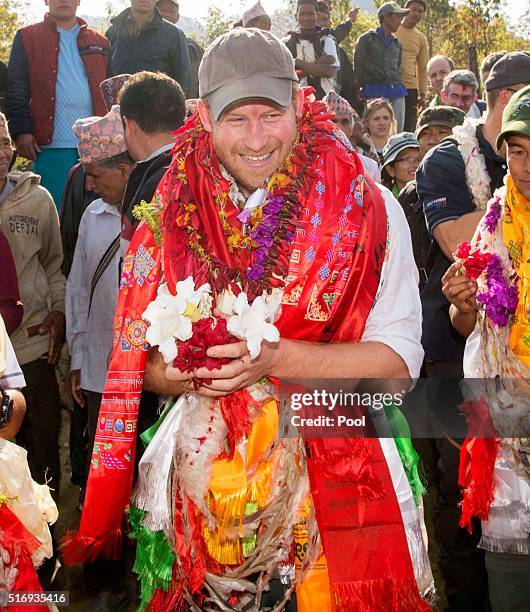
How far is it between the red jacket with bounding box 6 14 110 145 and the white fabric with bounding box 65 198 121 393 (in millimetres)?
2415

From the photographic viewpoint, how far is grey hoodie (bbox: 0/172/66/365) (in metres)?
5.43

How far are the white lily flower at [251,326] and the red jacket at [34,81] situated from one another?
18.4 ft

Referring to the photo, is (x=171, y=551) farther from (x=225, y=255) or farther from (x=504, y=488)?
(x=504, y=488)

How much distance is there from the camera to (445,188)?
→ 4.40m

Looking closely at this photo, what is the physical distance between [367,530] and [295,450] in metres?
0.33

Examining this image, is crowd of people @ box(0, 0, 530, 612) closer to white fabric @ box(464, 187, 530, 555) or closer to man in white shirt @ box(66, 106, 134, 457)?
white fabric @ box(464, 187, 530, 555)

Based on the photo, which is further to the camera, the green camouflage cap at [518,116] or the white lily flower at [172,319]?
the green camouflage cap at [518,116]

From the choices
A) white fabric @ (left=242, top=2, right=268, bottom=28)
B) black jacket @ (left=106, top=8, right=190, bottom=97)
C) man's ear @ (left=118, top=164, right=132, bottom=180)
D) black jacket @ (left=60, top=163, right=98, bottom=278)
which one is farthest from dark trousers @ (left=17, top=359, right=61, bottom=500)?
white fabric @ (left=242, top=2, right=268, bottom=28)

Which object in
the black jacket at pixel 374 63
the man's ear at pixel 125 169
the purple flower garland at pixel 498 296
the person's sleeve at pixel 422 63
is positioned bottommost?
the purple flower garland at pixel 498 296

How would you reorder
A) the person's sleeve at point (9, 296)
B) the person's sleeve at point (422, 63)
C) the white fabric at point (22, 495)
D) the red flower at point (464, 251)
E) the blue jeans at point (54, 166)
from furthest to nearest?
the person's sleeve at point (422, 63), the blue jeans at point (54, 166), the person's sleeve at point (9, 296), the red flower at point (464, 251), the white fabric at point (22, 495)

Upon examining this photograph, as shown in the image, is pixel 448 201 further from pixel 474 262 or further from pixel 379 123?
pixel 379 123

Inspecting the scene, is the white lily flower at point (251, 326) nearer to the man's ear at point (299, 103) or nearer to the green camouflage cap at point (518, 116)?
the man's ear at point (299, 103)

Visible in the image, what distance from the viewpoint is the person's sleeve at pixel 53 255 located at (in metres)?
5.71

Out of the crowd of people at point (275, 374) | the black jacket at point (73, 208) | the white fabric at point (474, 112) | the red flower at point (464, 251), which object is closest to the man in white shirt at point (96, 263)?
the black jacket at point (73, 208)
